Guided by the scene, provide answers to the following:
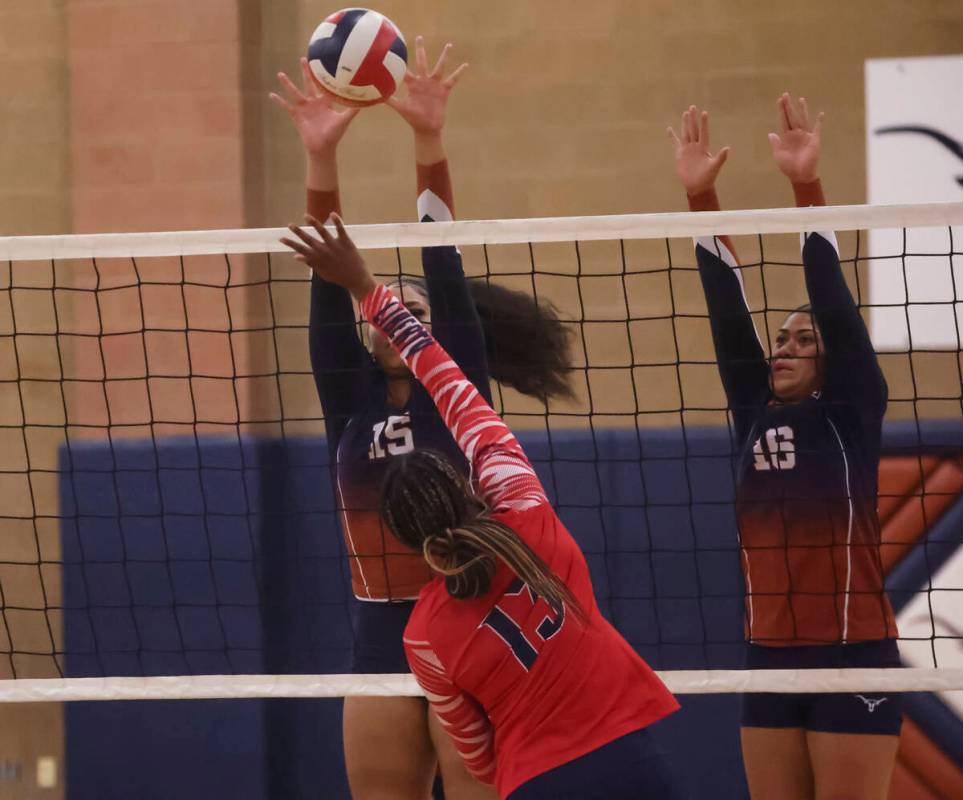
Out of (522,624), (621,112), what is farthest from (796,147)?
(621,112)

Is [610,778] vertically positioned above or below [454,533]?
below

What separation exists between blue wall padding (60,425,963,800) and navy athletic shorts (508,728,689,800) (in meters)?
2.65

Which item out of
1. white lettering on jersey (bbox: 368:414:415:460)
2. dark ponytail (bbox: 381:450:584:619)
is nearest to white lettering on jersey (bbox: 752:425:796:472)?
white lettering on jersey (bbox: 368:414:415:460)

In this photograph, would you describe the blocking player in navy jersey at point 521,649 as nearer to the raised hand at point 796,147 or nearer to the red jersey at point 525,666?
the red jersey at point 525,666

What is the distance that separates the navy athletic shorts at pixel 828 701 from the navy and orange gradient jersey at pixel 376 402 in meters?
0.93

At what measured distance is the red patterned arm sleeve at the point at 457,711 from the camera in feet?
8.01

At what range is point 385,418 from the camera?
3475mm

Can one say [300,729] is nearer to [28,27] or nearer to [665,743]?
[665,743]

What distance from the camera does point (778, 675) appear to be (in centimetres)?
333

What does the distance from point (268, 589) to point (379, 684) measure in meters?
2.18

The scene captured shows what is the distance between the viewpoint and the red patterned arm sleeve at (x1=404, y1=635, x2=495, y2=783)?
244 centimetres

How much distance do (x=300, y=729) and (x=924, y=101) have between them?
372 centimetres

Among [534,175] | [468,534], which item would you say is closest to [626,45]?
[534,175]

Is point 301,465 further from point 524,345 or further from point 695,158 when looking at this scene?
point 695,158
